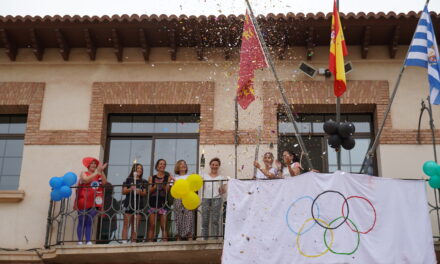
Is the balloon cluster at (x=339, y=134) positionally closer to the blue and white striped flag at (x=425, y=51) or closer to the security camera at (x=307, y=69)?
the blue and white striped flag at (x=425, y=51)

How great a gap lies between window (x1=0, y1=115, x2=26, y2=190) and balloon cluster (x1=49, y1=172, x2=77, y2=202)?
157cm

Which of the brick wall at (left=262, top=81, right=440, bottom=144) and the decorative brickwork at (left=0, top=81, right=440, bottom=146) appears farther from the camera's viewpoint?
the brick wall at (left=262, top=81, right=440, bottom=144)

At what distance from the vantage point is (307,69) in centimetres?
1252

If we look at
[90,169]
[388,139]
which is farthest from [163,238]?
[388,139]

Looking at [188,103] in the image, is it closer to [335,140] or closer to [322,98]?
[322,98]

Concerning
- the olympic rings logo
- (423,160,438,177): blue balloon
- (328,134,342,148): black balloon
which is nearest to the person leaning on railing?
the olympic rings logo

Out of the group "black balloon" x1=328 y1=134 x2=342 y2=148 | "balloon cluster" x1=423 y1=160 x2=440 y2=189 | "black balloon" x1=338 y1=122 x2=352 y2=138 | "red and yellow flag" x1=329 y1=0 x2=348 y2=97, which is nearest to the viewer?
"black balloon" x1=338 y1=122 x2=352 y2=138

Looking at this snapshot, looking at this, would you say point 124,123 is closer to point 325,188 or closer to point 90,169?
point 90,169

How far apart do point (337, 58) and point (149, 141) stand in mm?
4101

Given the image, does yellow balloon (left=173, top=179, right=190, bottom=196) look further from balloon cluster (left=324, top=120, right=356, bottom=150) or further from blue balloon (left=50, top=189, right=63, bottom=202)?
balloon cluster (left=324, top=120, right=356, bottom=150)

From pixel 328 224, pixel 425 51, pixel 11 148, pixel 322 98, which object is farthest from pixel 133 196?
pixel 425 51

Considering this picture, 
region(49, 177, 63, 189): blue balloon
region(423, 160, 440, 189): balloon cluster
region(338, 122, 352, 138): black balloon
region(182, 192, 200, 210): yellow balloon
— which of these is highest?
region(338, 122, 352, 138): black balloon

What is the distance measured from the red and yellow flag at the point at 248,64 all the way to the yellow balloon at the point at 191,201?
5.39 ft

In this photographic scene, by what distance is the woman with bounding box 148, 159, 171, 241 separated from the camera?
36.4 feet
